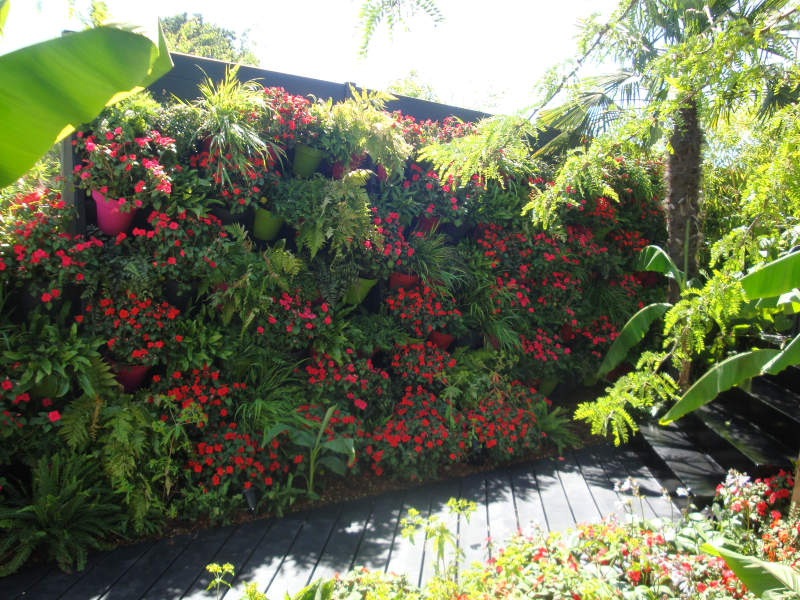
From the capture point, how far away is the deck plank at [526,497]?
2.91 metres

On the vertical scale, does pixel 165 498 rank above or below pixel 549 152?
below

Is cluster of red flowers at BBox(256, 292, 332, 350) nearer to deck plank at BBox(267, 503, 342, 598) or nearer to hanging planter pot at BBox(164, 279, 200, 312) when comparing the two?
hanging planter pot at BBox(164, 279, 200, 312)

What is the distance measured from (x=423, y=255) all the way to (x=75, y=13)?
2.79 metres

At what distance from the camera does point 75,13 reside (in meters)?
1.84

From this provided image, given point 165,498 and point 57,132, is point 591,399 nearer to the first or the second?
point 165,498

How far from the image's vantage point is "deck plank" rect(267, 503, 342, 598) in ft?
7.84

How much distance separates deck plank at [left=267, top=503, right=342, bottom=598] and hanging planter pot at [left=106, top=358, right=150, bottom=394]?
148 centimetres

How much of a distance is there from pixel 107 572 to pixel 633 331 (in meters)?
3.93

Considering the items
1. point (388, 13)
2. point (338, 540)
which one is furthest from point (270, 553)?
point (388, 13)

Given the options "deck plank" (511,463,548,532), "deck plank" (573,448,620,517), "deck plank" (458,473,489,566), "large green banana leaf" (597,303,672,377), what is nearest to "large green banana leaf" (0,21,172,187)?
"deck plank" (458,473,489,566)

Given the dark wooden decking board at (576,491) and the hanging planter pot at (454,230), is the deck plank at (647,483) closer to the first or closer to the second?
the dark wooden decking board at (576,491)

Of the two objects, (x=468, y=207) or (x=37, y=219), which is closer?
(x=37, y=219)

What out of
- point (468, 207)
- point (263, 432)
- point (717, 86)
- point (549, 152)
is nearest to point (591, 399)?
point (468, 207)

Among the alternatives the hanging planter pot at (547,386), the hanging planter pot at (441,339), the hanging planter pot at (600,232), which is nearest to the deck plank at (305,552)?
the hanging planter pot at (441,339)
